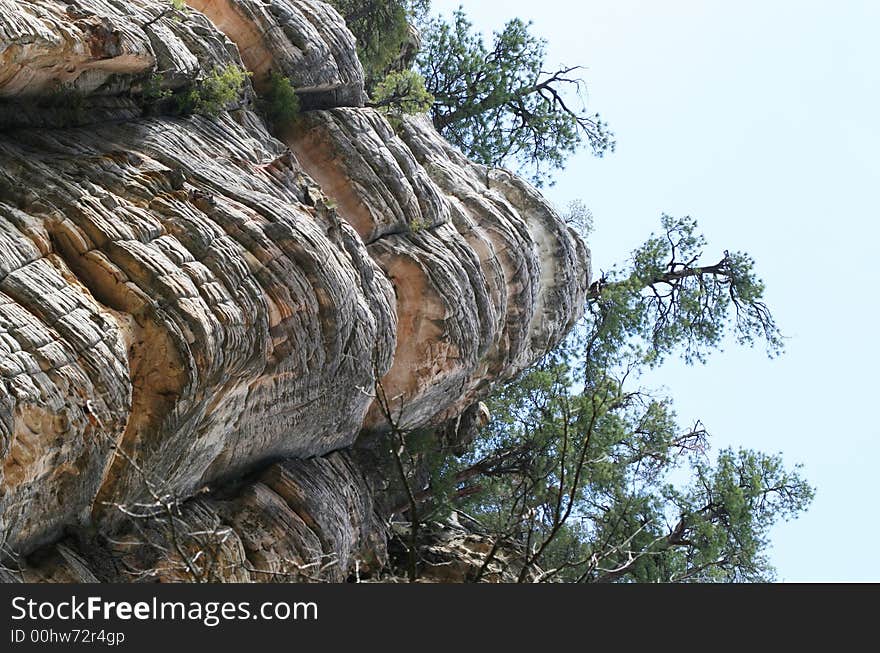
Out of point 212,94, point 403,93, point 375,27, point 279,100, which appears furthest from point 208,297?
point 375,27

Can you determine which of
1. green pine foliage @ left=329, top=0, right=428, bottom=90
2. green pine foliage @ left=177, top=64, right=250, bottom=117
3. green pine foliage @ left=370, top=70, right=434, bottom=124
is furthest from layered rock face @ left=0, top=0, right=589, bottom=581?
green pine foliage @ left=329, top=0, right=428, bottom=90

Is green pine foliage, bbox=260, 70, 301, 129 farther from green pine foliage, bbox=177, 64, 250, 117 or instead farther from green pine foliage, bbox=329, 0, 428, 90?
green pine foliage, bbox=329, 0, 428, 90

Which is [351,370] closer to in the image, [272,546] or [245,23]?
[272,546]

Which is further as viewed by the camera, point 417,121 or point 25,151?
point 417,121

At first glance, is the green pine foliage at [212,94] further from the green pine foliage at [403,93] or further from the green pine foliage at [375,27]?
the green pine foliage at [375,27]

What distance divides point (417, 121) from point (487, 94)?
9799 mm

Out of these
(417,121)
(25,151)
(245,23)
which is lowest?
(25,151)

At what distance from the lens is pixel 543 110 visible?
3059 cm

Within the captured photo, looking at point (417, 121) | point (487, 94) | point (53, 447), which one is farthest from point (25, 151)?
point (487, 94)

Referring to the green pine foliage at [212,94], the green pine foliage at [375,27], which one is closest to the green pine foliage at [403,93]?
the green pine foliage at [212,94]

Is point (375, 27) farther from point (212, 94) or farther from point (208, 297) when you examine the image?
point (208, 297)

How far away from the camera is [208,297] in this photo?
11102 millimetres

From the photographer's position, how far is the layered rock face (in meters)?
9.62

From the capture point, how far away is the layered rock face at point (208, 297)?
962 cm
